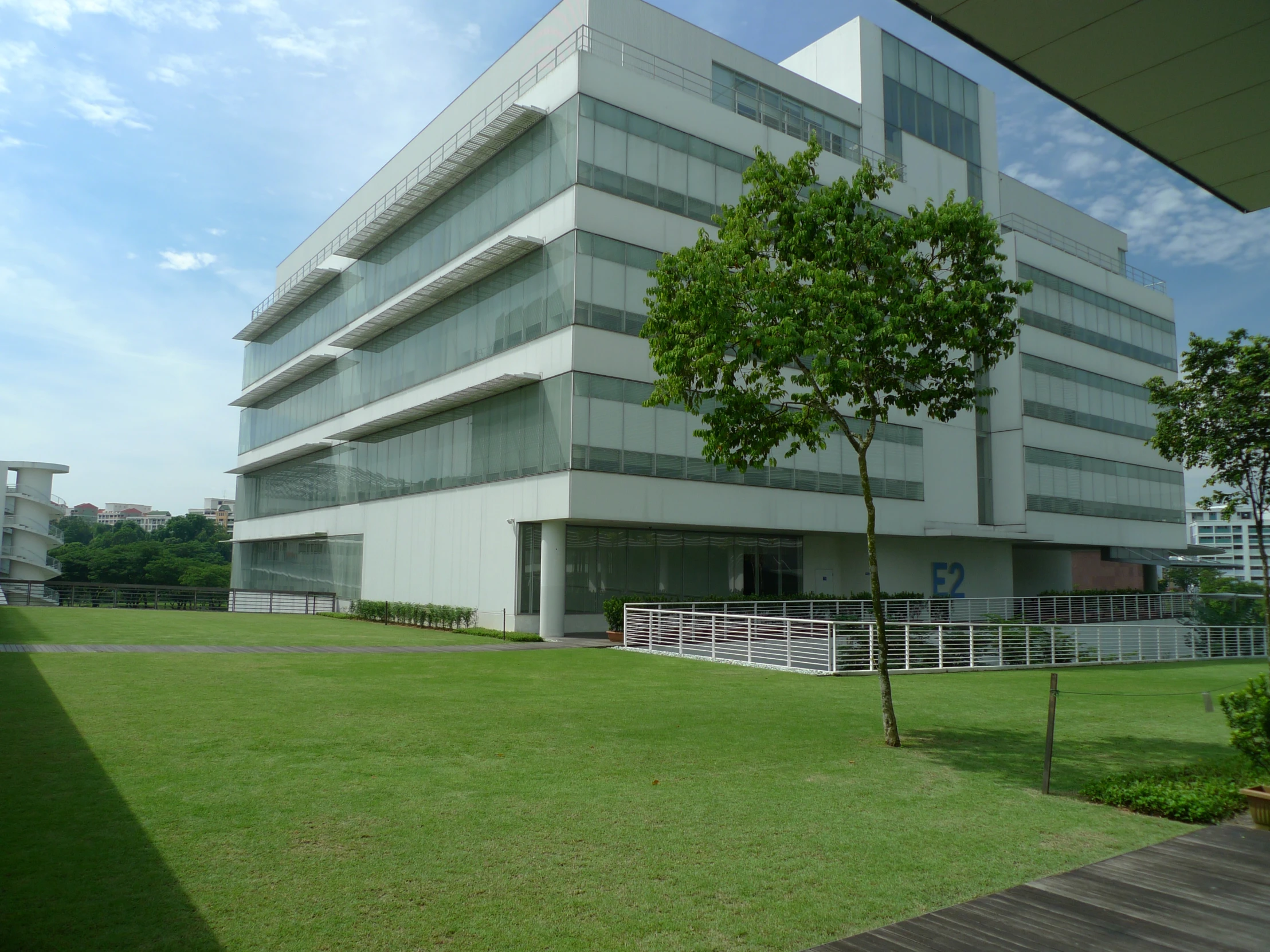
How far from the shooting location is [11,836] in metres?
6.62

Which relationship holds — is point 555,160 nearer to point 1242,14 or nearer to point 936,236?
point 936,236

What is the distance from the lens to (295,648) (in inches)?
896

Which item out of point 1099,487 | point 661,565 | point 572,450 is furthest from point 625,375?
point 1099,487

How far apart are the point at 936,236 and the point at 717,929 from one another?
33.2ft

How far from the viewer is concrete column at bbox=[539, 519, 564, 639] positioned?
29875 mm

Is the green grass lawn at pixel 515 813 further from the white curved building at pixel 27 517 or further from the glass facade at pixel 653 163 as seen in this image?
the white curved building at pixel 27 517

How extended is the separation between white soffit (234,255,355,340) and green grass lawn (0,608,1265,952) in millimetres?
37042

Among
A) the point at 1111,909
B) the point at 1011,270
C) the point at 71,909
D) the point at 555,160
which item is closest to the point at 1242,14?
the point at 1111,909

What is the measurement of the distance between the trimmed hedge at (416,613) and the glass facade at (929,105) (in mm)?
28614

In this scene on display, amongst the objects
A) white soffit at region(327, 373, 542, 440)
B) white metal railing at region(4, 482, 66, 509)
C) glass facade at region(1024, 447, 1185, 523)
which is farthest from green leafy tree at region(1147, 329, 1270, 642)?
white metal railing at region(4, 482, 66, 509)

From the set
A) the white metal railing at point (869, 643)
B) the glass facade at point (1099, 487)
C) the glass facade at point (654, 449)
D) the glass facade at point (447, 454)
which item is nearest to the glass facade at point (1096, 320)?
the glass facade at point (1099, 487)

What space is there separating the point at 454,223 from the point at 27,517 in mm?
57841

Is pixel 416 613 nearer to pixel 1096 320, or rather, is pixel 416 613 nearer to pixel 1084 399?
pixel 1084 399

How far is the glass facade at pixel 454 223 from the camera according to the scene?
3103cm
